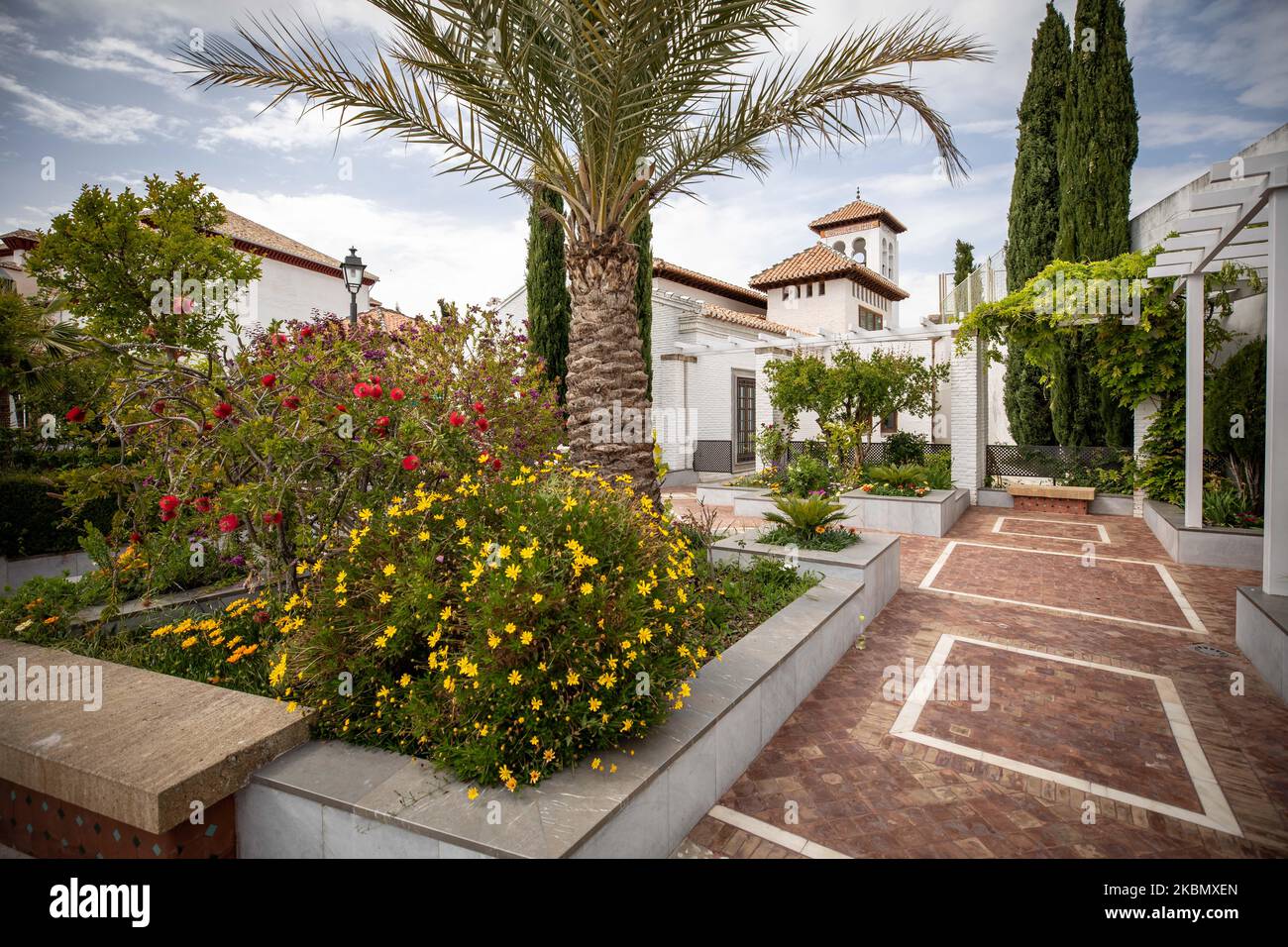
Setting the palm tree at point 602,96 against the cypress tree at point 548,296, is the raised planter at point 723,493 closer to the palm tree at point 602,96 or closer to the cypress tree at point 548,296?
the cypress tree at point 548,296

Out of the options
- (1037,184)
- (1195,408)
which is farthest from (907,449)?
(1037,184)

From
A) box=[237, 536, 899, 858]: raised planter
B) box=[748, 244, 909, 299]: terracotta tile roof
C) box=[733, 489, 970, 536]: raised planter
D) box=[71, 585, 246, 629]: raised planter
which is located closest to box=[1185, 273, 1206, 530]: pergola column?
box=[733, 489, 970, 536]: raised planter

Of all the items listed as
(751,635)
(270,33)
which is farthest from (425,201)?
(751,635)

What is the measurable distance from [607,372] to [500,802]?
3405 mm

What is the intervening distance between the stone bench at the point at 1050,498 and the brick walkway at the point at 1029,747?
5.58m

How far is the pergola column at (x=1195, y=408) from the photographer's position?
7.48 m

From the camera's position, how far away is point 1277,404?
456cm

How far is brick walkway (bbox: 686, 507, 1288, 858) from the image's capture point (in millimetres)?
2699

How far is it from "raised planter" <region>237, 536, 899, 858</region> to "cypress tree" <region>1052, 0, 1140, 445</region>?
1190cm

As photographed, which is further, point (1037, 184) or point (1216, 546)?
point (1037, 184)

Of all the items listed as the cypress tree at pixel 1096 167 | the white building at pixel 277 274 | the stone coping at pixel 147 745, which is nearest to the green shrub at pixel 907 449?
the cypress tree at pixel 1096 167

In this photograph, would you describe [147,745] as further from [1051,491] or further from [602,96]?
[1051,491]

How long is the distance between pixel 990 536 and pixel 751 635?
23.2 ft

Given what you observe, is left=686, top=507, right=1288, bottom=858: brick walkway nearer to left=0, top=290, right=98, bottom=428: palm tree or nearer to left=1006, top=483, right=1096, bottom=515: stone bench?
left=1006, top=483, right=1096, bottom=515: stone bench
